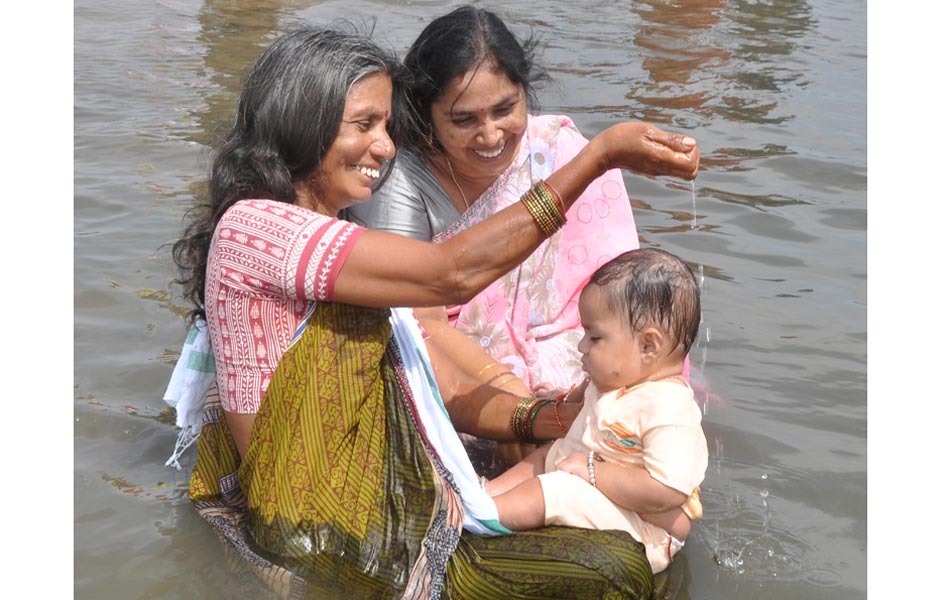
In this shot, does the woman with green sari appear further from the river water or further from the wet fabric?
the river water

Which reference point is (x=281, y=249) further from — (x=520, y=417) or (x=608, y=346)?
(x=520, y=417)

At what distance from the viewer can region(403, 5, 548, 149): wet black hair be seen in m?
3.88

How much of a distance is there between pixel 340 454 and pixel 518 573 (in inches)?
23.1

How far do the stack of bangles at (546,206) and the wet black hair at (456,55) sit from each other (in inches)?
44.4

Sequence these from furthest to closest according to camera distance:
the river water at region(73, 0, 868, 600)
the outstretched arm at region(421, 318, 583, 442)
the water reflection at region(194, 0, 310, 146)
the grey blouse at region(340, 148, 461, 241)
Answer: the water reflection at region(194, 0, 310, 146)
the grey blouse at region(340, 148, 461, 241)
the river water at region(73, 0, 868, 600)
the outstretched arm at region(421, 318, 583, 442)

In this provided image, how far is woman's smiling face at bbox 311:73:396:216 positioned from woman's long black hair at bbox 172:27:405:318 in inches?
1.1

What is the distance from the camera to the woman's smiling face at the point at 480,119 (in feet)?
12.8

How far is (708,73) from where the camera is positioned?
30.8 feet

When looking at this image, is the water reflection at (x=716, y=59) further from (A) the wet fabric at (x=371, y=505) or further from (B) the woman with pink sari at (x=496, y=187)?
(A) the wet fabric at (x=371, y=505)

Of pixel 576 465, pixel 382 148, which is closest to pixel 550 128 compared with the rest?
pixel 382 148

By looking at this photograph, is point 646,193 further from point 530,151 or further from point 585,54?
point 585,54

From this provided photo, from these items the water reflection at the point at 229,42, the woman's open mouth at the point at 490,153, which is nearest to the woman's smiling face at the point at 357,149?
the woman's open mouth at the point at 490,153

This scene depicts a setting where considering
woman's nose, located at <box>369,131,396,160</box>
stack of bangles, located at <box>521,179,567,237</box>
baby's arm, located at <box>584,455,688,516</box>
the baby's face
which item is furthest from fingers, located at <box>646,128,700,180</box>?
baby's arm, located at <box>584,455,688,516</box>

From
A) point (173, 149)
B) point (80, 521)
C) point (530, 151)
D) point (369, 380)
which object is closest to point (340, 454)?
point (369, 380)
